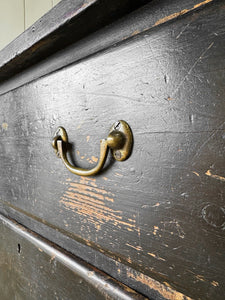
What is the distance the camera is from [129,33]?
0.78 ft

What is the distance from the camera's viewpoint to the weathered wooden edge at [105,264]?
0.23m

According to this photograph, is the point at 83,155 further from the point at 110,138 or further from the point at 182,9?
the point at 182,9

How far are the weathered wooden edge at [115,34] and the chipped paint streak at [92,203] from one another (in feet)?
0.50

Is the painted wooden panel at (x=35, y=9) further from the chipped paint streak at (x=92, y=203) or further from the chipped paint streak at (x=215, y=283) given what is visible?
the chipped paint streak at (x=215, y=283)

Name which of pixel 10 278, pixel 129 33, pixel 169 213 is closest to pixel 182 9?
pixel 129 33

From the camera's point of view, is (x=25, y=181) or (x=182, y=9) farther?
(x=25, y=181)

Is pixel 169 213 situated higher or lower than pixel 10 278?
higher

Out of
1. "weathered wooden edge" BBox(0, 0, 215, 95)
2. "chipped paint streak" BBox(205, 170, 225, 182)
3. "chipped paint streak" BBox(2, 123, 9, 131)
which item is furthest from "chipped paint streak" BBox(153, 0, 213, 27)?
"chipped paint streak" BBox(2, 123, 9, 131)

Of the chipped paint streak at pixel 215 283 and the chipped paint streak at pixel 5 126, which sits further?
the chipped paint streak at pixel 5 126

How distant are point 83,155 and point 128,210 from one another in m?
0.09

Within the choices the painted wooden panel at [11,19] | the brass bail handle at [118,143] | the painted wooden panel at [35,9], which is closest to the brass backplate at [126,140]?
the brass bail handle at [118,143]

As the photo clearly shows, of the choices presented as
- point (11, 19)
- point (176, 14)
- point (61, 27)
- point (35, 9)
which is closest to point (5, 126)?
point (61, 27)

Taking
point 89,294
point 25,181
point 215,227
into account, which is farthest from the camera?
point 25,181

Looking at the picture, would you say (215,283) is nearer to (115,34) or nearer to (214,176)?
(214,176)
